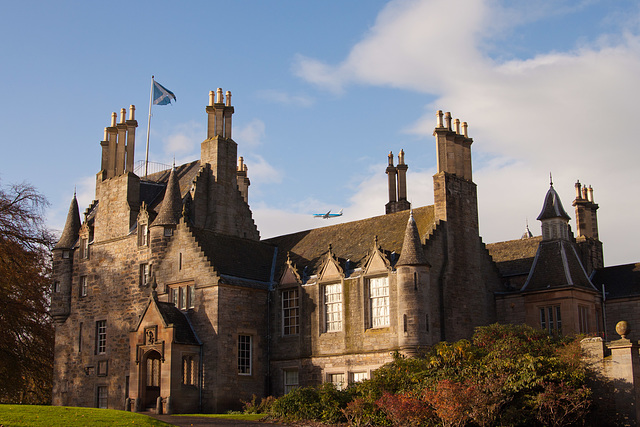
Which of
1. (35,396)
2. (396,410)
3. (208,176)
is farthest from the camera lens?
(35,396)

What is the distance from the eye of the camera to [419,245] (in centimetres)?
3356

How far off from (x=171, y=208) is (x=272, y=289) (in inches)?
258

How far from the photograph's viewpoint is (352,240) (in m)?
38.6

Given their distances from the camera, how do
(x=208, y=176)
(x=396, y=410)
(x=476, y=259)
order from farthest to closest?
(x=208, y=176)
(x=476, y=259)
(x=396, y=410)

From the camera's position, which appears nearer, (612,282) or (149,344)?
(149,344)

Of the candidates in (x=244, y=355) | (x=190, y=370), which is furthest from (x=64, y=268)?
(x=244, y=355)

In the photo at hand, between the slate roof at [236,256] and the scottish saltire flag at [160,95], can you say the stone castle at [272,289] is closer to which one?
the slate roof at [236,256]

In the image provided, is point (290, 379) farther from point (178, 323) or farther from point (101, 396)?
point (101, 396)

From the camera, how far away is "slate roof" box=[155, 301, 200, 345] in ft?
115

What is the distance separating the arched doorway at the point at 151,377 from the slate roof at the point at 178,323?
1370 mm

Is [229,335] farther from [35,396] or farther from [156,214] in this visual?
[35,396]

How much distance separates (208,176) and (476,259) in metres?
15.4

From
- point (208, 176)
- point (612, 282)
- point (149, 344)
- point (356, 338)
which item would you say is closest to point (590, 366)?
point (356, 338)

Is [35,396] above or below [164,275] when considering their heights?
below
